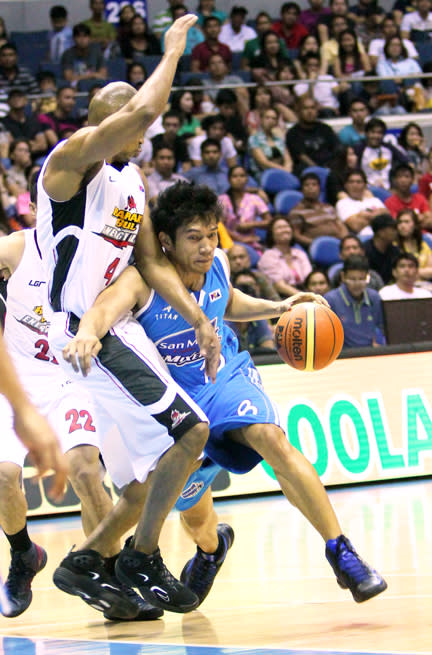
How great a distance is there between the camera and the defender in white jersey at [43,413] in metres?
4.84

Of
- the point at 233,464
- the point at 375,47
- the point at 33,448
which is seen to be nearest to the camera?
the point at 33,448

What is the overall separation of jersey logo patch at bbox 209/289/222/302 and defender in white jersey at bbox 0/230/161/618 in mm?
716

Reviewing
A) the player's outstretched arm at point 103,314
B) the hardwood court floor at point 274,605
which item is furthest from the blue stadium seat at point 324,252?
the player's outstretched arm at point 103,314

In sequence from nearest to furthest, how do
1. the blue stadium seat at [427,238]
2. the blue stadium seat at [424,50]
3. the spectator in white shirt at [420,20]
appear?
1. the blue stadium seat at [427,238]
2. the blue stadium seat at [424,50]
3. the spectator in white shirt at [420,20]

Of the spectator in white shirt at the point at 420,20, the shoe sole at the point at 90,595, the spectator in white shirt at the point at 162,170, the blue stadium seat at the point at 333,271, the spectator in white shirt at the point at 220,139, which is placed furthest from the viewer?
the spectator in white shirt at the point at 420,20

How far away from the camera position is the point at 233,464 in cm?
461

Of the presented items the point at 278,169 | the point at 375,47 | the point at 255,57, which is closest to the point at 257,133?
the point at 278,169

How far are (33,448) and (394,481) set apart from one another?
22.6 feet

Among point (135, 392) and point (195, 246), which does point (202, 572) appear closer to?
point (135, 392)

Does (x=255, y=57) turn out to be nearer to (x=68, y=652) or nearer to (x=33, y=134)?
(x=33, y=134)

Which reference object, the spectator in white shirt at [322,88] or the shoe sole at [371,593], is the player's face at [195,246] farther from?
the spectator in white shirt at [322,88]

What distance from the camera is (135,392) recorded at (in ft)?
13.9

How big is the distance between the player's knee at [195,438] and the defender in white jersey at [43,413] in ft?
1.98

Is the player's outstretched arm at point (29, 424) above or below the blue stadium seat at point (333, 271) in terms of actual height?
above
